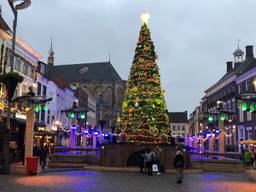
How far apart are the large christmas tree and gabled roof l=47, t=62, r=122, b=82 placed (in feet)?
241

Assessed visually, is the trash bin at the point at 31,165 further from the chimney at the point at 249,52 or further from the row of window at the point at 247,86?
the chimney at the point at 249,52

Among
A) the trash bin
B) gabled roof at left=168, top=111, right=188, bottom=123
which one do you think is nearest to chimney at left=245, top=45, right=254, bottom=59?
the trash bin

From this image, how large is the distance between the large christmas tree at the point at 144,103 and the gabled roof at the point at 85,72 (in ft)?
241

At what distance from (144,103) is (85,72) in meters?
78.5

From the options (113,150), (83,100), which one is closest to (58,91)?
(83,100)

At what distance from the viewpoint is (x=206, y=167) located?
2819cm

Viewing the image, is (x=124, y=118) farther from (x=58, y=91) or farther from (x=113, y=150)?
(x=58, y=91)

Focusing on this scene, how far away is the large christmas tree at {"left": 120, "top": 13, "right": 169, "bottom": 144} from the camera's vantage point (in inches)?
1104

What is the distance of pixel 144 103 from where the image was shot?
28438 mm

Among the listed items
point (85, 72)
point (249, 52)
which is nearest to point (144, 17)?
point (249, 52)

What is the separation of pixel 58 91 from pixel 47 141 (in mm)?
12612

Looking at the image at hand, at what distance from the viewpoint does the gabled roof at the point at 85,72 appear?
10356cm

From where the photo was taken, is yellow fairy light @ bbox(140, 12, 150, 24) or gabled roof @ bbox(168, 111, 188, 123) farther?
gabled roof @ bbox(168, 111, 188, 123)

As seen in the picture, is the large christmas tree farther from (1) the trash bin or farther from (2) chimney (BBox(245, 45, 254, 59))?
(2) chimney (BBox(245, 45, 254, 59))
